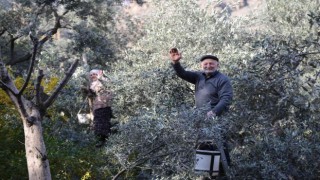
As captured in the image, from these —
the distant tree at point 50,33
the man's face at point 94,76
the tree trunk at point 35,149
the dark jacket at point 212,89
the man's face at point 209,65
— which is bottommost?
the tree trunk at point 35,149

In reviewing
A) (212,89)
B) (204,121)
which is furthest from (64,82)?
(212,89)

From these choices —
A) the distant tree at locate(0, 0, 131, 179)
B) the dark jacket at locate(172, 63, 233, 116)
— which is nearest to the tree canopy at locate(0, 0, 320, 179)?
the dark jacket at locate(172, 63, 233, 116)

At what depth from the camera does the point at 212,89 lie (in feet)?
15.2

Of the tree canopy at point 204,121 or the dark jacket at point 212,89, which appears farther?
the dark jacket at point 212,89

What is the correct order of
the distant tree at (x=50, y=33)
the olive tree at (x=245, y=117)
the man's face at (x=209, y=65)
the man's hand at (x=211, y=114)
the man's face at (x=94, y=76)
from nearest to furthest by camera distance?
the man's hand at (x=211, y=114), the olive tree at (x=245, y=117), the man's face at (x=209, y=65), the man's face at (x=94, y=76), the distant tree at (x=50, y=33)

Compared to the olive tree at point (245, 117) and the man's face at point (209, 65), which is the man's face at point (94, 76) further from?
the man's face at point (209, 65)

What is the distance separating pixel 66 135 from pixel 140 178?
70.2 inches

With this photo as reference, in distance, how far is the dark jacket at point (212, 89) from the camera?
4.39m

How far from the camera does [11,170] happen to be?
4.93m

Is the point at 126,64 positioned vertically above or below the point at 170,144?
above

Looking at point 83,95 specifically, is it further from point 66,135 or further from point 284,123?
point 284,123

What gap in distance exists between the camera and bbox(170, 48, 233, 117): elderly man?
174 inches

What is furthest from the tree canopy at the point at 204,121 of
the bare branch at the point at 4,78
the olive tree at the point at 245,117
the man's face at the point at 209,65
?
the bare branch at the point at 4,78

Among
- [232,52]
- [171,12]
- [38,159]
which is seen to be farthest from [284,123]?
[171,12]
